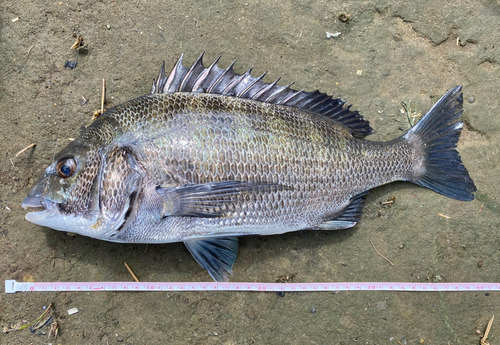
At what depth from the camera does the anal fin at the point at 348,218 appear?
109 inches

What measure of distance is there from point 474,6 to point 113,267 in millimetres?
4066

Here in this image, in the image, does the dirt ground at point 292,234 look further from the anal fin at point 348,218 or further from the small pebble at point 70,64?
the anal fin at point 348,218

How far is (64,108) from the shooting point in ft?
9.30

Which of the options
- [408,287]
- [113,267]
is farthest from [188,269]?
[408,287]

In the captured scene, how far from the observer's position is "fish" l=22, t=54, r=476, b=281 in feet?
7.56

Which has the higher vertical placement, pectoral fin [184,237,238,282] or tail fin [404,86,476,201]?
tail fin [404,86,476,201]

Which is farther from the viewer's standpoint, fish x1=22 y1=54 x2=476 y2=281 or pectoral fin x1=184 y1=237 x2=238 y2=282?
pectoral fin x1=184 y1=237 x2=238 y2=282

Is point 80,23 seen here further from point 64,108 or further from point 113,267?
point 113,267

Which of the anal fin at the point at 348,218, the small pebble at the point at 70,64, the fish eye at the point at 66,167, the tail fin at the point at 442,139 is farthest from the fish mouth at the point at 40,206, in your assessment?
the tail fin at the point at 442,139

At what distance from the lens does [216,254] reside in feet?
8.92

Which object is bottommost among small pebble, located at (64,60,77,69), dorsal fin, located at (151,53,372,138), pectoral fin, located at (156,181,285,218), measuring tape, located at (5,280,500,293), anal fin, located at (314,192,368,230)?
measuring tape, located at (5,280,500,293)

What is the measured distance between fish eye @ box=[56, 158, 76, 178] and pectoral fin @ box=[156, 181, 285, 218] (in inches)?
23.9

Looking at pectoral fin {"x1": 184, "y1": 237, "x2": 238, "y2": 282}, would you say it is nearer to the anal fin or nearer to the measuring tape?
the measuring tape

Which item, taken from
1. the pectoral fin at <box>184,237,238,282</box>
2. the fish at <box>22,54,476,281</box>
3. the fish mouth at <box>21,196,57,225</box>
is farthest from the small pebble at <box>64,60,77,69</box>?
the pectoral fin at <box>184,237,238,282</box>
